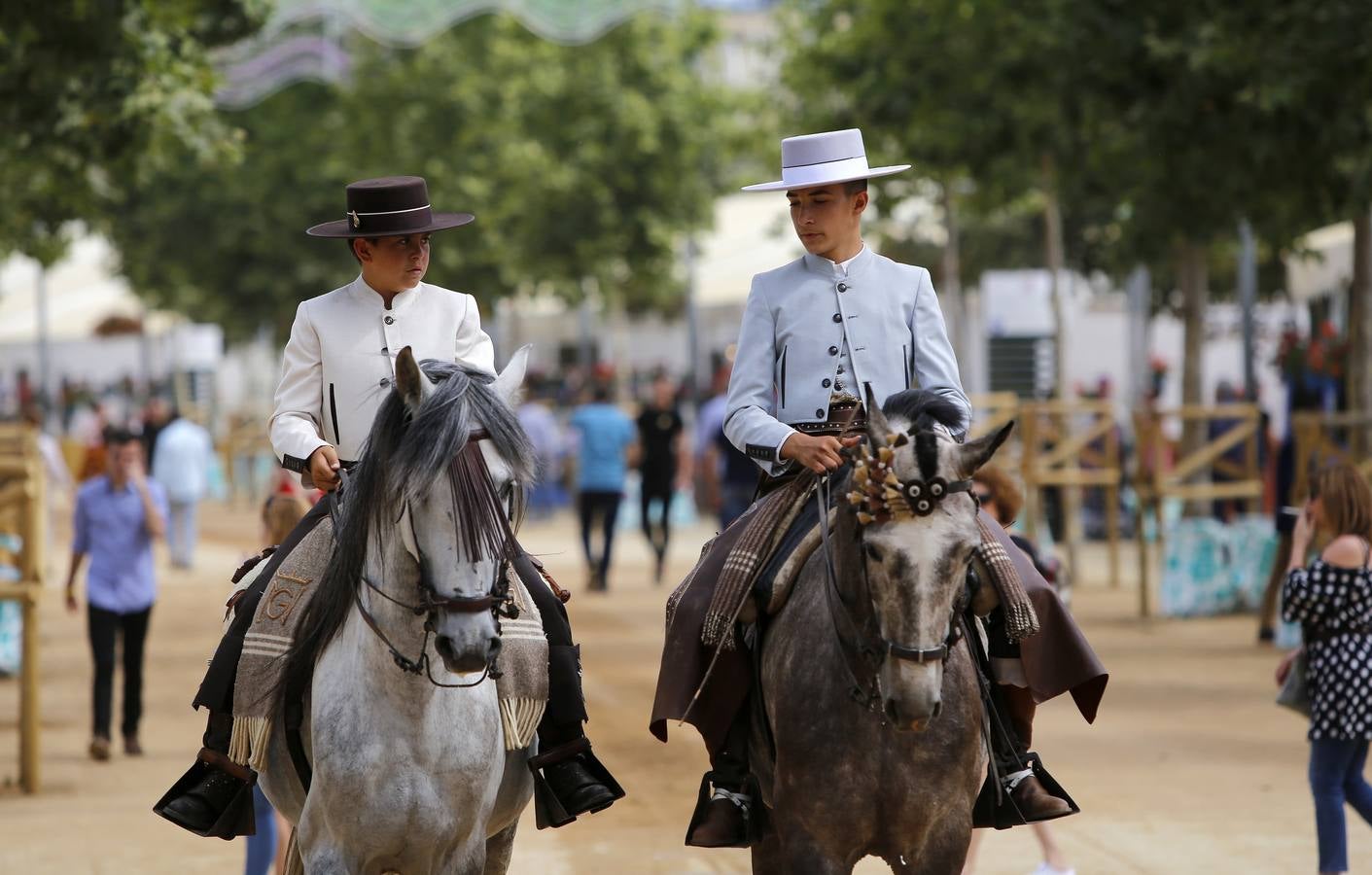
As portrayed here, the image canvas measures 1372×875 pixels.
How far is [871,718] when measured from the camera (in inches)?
234

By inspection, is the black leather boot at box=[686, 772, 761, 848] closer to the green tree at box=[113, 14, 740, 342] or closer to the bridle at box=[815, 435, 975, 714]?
the bridle at box=[815, 435, 975, 714]

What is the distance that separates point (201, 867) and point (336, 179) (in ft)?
99.7

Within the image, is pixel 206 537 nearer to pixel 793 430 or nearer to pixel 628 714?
pixel 628 714

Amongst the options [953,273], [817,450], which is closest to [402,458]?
[817,450]

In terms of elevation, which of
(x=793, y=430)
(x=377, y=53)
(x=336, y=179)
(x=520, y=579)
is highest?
(x=377, y=53)

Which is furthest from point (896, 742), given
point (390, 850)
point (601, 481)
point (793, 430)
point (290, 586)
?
point (601, 481)

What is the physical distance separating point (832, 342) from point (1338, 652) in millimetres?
3393

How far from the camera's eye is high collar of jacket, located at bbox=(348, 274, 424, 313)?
643cm

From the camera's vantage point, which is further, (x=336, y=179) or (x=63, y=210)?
(x=336, y=179)

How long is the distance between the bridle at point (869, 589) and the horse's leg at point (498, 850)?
A: 1379mm

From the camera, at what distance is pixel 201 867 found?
32.9 ft

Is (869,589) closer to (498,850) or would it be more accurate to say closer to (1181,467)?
(498,850)

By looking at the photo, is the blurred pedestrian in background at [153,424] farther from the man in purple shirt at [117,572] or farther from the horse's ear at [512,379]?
the horse's ear at [512,379]

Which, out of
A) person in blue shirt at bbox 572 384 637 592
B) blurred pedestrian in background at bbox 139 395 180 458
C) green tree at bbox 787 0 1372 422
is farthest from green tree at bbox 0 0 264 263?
blurred pedestrian in background at bbox 139 395 180 458
